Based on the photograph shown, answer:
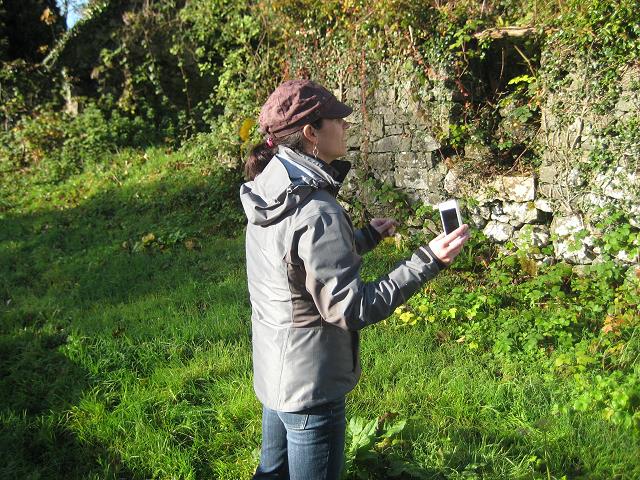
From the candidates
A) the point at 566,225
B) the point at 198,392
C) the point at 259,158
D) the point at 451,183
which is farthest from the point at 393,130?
the point at 259,158

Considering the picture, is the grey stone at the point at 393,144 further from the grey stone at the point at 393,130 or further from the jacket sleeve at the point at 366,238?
the jacket sleeve at the point at 366,238

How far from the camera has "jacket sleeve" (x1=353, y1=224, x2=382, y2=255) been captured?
102 inches

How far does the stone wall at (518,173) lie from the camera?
483cm

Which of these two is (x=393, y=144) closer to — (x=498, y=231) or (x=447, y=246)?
(x=498, y=231)

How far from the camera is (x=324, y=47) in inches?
282

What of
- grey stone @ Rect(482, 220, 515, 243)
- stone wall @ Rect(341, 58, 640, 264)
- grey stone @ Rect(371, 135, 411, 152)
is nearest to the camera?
stone wall @ Rect(341, 58, 640, 264)

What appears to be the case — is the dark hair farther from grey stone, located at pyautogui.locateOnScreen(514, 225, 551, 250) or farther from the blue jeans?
grey stone, located at pyautogui.locateOnScreen(514, 225, 551, 250)

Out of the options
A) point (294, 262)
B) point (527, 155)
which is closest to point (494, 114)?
point (527, 155)

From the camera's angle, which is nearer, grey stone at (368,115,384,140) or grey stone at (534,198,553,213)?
grey stone at (534,198,553,213)

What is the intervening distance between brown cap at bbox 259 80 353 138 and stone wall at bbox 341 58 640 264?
11.5 feet

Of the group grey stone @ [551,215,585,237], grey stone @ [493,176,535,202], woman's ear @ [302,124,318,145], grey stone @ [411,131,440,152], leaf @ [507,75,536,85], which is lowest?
grey stone @ [551,215,585,237]

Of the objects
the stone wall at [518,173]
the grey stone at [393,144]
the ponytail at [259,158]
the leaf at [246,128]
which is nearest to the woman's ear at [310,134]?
the ponytail at [259,158]

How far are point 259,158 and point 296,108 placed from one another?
1.12 feet

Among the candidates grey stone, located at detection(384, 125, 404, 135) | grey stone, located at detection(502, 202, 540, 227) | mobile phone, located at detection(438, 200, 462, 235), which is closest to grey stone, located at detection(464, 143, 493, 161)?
grey stone, located at detection(502, 202, 540, 227)
